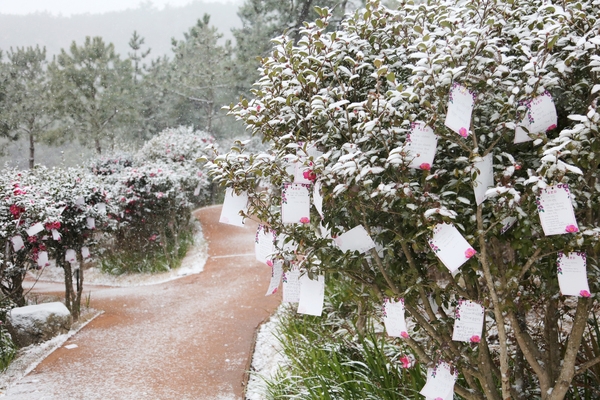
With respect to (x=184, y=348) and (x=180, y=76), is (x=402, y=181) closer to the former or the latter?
(x=184, y=348)

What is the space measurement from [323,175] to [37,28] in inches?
1317

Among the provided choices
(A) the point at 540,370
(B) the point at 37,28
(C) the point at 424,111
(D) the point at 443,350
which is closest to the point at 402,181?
(C) the point at 424,111

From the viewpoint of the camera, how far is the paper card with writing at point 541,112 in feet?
5.13

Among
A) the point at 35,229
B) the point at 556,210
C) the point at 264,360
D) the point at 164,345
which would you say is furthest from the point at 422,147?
the point at 35,229

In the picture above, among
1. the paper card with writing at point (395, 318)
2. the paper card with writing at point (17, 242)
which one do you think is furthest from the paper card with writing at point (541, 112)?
the paper card with writing at point (17, 242)

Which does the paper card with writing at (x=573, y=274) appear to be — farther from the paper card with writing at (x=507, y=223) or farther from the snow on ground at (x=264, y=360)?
the snow on ground at (x=264, y=360)

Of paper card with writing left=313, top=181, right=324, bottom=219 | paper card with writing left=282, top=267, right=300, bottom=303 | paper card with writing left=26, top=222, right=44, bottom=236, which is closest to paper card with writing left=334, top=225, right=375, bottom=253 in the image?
paper card with writing left=313, top=181, right=324, bottom=219

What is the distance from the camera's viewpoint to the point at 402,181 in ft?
5.46

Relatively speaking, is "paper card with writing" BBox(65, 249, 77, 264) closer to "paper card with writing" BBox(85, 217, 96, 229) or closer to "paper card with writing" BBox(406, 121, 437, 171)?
"paper card with writing" BBox(85, 217, 96, 229)

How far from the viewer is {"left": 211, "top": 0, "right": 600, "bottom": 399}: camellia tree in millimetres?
1554

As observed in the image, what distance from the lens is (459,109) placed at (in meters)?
1.56

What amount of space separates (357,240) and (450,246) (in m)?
0.37

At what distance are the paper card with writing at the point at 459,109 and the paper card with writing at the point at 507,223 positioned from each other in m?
0.34

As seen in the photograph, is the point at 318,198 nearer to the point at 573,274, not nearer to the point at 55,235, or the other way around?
the point at 573,274
